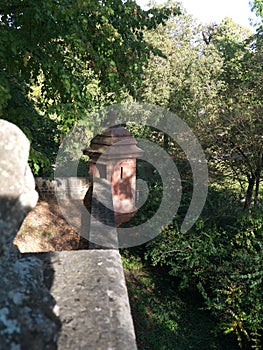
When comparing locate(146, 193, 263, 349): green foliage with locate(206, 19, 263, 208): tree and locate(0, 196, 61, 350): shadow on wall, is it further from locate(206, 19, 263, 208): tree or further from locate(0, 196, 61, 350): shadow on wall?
locate(0, 196, 61, 350): shadow on wall

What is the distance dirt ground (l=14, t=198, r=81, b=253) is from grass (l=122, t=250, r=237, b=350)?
4.89 ft

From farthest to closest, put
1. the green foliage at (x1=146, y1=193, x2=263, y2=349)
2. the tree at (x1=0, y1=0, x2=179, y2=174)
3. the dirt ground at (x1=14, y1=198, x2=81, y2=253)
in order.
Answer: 1. the green foliage at (x1=146, y1=193, x2=263, y2=349)
2. the dirt ground at (x1=14, y1=198, x2=81, y2=253)
3. the tree at (x1=0, y1=0, x2=179, y2=174)


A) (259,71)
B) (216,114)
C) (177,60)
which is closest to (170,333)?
(216,114)

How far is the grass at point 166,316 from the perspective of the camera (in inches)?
190

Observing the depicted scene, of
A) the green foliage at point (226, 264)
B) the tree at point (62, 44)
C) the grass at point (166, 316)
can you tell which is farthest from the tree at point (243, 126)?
the tree at point (62, 44)

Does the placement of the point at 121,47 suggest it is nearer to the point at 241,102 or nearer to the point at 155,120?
the point at 241,102

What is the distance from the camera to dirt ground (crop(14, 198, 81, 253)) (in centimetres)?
446

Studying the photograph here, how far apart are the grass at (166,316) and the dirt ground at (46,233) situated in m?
1.49

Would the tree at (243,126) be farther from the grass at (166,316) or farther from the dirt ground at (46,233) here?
the dirt ground at (46,233)

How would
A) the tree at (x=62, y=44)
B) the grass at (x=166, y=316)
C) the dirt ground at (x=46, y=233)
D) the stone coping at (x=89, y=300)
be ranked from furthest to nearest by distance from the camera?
the grass at (x=166, y=316), the dirt ground at (x=46, y=233), the tree at (x=62, y=44), the stone coping at (x=89, y=300)

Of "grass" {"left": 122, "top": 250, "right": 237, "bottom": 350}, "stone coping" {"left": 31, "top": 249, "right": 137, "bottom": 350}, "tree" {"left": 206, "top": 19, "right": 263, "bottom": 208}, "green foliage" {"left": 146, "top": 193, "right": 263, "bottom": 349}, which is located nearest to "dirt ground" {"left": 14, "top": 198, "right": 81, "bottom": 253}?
"grass" {"left": 122, "top": 250, "right": 237, "bottom": 350}

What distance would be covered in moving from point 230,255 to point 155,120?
648cm

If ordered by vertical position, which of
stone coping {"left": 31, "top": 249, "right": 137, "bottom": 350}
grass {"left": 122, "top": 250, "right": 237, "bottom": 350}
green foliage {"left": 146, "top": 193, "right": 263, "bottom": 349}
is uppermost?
stone coping {"left": 31, "top": 249, "right": 137, "bottom": 350}

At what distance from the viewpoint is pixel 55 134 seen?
737cm
